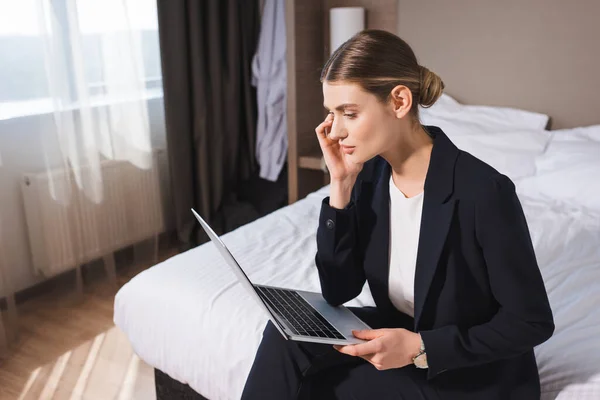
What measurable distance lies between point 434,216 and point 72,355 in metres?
1.70

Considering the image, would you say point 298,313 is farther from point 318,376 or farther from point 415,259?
point 415,259

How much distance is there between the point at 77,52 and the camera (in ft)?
8.32

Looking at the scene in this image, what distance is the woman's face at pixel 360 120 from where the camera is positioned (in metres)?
1.14

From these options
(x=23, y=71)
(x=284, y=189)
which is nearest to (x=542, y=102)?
(x=284, y=189)

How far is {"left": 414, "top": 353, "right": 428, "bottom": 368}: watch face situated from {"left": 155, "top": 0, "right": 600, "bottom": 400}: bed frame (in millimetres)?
2042

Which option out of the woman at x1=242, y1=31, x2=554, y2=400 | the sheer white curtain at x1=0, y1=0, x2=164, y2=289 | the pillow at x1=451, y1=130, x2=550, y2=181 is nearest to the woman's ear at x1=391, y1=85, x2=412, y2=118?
the woman at x1=242, y1=31, x2=554, y2=400

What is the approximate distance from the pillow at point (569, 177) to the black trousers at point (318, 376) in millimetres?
1455

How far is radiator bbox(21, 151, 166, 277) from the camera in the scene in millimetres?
2554

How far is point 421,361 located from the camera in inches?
44.1

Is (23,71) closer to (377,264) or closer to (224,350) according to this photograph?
(224,350)

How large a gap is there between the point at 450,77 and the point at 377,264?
199cm

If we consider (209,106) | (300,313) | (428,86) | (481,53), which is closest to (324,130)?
(428,86)

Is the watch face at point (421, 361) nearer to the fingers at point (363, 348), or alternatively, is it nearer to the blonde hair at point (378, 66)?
the fingers at point (363, 348)

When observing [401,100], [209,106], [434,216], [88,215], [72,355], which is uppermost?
[401,100]
